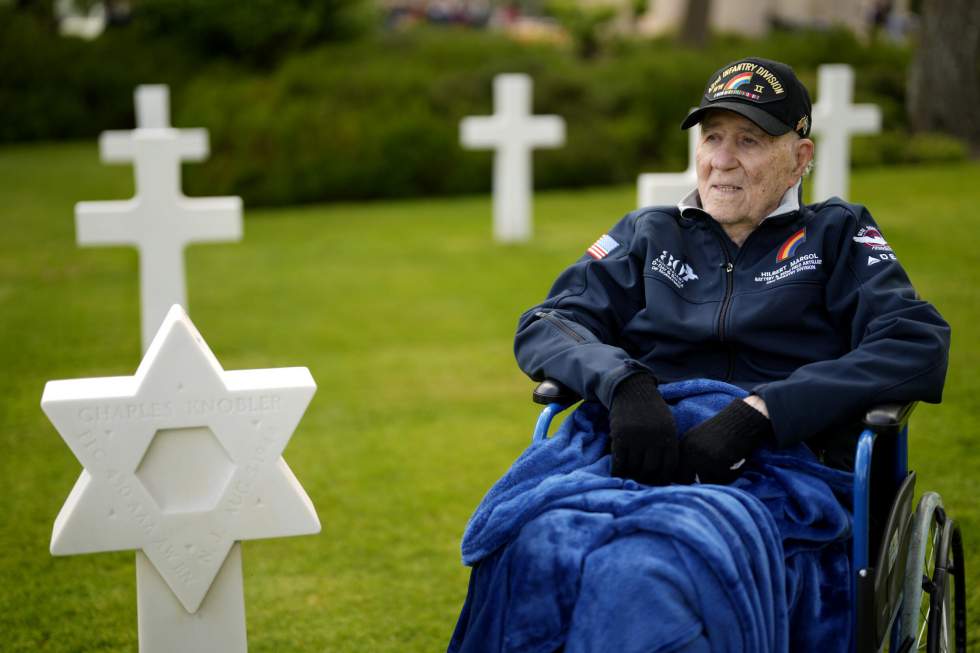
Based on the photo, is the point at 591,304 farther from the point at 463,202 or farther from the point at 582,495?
the point at 463,202

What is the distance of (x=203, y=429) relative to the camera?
2561 millimetres

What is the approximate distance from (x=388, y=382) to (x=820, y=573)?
426 centimetres

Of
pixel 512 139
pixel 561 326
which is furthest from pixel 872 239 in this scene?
pixel 512 139

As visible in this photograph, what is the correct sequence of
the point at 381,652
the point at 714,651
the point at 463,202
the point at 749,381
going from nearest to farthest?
the point at 714,651
the point at 749,381
the point at 381,652
the point at 463,202

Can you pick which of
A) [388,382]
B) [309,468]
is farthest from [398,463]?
[388,382]

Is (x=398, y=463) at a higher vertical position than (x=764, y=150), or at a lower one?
lower

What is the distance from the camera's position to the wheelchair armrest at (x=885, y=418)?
2.48 meters

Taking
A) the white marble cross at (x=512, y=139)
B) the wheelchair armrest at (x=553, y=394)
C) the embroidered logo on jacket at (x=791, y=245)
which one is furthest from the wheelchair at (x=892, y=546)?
the white marble cross at (x=512, y=139)

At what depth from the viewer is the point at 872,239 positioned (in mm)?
2854

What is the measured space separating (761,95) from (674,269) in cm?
45

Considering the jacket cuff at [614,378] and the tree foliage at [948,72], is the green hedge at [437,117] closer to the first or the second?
the tree foliage at [948,72]

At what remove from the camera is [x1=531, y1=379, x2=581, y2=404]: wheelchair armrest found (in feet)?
9.12

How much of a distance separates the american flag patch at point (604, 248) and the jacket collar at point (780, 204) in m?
0.18

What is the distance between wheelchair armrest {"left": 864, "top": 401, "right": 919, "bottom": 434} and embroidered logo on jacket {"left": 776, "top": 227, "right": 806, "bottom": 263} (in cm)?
48
